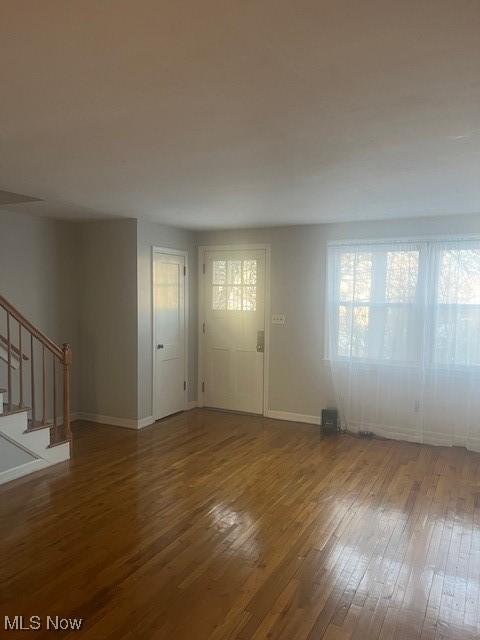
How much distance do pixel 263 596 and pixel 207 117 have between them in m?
2.42

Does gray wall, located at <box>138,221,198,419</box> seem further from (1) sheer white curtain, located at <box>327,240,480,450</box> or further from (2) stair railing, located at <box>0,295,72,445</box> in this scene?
(1) sheer white curtain, located at <box>327,240,480,450</box>

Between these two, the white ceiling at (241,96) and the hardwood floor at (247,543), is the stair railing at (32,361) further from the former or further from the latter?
the white ceiling at (241,96)

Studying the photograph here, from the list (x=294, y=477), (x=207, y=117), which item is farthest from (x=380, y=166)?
(x=294, y=477)

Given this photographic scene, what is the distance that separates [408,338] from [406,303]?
38 cm

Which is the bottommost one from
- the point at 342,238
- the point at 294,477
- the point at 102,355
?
the point at 294,477

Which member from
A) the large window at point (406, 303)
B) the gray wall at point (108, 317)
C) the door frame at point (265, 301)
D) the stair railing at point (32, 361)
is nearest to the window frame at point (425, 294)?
the large window at point (406, 303)

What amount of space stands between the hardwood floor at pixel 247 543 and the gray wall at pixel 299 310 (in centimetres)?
107

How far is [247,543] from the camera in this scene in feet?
9.75

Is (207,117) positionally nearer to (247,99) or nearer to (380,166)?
(247,99)

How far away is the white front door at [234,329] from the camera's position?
19.9ft

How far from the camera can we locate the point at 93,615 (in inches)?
89.9

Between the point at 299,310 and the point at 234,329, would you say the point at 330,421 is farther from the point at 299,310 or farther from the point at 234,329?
the point at 234,329

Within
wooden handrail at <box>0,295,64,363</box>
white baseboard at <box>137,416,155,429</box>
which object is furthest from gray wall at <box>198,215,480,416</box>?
wooden handrail at <box>0,295,64,363</box>

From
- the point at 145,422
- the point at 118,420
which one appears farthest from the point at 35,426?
the point at 145,422
